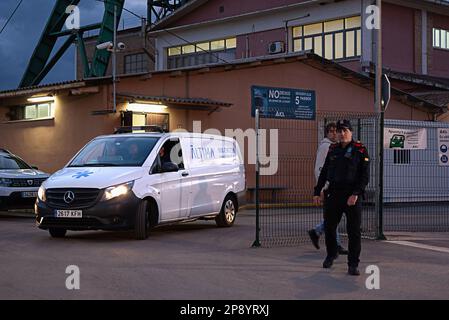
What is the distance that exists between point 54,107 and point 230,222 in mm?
8858

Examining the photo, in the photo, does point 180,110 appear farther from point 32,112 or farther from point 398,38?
point 398,38

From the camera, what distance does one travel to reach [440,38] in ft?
117

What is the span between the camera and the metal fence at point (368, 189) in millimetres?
13602

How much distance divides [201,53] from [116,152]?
26139 millimetres

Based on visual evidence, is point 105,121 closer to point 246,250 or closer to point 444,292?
point 246,250

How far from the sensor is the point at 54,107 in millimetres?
21188

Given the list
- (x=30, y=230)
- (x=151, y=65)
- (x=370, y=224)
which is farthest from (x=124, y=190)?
(x=151, y=65)

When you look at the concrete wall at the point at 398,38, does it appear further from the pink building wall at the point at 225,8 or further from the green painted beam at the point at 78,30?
the green painted beam at the point at 78,30

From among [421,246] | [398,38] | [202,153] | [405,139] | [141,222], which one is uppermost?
[398,38]

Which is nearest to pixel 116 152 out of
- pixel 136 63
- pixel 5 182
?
pixel 5 182

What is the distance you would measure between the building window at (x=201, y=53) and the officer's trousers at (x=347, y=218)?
2735 centimetres

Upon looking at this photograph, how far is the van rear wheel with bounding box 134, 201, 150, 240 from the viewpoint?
11.7m

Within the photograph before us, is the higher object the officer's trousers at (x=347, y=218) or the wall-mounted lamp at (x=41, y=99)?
the wall-mounted lamp at (x=41, y=99)

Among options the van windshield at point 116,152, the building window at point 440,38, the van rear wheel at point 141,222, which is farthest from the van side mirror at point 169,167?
the building window at point 440,38
